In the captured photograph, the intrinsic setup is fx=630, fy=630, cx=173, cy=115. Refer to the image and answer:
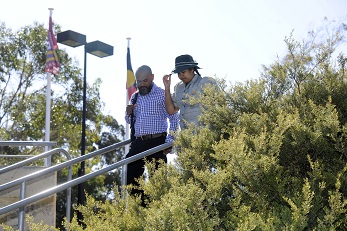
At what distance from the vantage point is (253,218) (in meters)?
2.93

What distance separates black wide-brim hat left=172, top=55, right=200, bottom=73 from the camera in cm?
572

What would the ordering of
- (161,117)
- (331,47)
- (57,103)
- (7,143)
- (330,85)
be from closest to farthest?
(330,85) < (331,47) < (161,117) < (7,143) < (57,103)

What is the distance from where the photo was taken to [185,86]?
19.0ft

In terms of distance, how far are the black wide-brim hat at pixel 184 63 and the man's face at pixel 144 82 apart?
1.57ft

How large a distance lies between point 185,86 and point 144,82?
0.56 meters

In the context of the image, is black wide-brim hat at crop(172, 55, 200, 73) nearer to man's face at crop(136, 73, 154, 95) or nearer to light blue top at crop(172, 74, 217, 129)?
light blue top at crop(172, 74, 217, 129)

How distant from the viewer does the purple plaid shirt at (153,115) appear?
6.15 metres

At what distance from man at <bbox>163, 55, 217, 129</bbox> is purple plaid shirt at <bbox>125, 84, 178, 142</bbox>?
22 cm

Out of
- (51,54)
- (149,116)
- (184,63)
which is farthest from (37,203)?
(51,54)

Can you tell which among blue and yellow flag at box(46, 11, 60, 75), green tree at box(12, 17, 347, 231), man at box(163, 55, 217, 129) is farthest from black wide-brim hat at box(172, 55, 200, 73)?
blue and yellow flag at box(46, 11, 60, 75)

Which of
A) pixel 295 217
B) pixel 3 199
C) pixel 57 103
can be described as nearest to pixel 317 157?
pixel 295 217

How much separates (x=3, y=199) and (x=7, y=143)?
0.78 metres

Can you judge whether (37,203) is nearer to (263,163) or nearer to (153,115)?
(153,115)

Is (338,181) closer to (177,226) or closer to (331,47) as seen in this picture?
(177,226)
